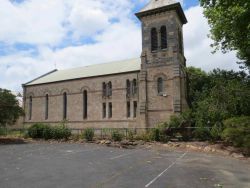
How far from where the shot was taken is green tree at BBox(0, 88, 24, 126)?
2791 centimetres

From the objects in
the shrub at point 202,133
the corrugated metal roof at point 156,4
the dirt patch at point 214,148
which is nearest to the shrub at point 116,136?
the dirt patch at point 214,148

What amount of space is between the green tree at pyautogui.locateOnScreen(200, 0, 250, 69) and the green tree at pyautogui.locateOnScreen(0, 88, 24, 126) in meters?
19.7

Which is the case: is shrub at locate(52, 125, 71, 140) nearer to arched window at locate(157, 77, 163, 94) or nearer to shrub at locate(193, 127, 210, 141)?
arched window at locate(157, 77, 163, 94)

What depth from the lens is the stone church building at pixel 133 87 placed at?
3266 cm

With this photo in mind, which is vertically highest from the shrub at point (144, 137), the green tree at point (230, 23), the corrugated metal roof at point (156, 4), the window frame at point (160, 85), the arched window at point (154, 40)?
the corrugated metal roof at point (156, 4)

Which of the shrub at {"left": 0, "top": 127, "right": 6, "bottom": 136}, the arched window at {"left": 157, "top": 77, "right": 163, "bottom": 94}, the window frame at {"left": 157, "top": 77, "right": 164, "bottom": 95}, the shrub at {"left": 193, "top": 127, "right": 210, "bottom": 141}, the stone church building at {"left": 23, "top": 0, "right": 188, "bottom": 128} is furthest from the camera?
the arched window at {"left": 157, "top": 77, "right": 163, "bottom": 94}

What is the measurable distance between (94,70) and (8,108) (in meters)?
17.2

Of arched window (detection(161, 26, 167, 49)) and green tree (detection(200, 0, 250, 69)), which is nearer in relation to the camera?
green tree (detection(200, 0, 250, 69))

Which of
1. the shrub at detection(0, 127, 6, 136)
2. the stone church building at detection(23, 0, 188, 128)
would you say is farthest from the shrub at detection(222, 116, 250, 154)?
the shrub at detection(0, 127, 6, 136)

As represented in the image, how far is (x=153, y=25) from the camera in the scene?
34906 millimetres

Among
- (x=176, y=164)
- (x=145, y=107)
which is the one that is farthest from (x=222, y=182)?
(x=145, y=107)

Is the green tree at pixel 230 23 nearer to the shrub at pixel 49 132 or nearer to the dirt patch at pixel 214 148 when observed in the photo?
the dirt patch at pixel 214 148

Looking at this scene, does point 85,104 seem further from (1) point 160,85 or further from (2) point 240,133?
(2) point 240,133

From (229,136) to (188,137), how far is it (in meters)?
6.10
